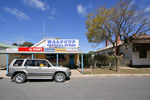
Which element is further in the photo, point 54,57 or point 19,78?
point 54,57

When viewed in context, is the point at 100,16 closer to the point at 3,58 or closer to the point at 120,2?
the point at 120,2

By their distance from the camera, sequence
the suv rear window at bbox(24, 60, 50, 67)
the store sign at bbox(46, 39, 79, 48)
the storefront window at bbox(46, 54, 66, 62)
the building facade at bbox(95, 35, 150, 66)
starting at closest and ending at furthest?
the suv rear window at bbox(24, 60, 50, 67), the building facade at bbox(95, 35, 150, 66), the store sign at bbox(46, 39, 79, 48), the storefront window at bbox(46, 54, 66, 62)

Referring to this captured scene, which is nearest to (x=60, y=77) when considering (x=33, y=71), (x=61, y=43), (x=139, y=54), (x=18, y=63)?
(x=33, y=71)

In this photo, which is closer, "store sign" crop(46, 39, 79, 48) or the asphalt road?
the asphalt road

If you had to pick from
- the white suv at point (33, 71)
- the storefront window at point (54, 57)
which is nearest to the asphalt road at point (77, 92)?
Answer: the white suv at point (33, 71)

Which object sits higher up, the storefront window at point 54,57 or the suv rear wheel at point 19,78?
the storefront window at point 54,57

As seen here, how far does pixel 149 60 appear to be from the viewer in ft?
55.4

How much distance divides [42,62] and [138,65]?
16.5 m

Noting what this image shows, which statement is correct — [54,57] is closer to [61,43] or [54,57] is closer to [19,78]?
[61,43]

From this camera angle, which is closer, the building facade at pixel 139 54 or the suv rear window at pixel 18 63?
the suv rear window at pixel 18 63

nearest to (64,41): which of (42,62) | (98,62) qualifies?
(98,62)

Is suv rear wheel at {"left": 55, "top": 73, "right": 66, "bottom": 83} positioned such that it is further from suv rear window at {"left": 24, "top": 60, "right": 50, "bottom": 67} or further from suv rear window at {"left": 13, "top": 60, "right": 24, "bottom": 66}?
suv rear window at {"left": 13, "top": 60, "right": 24, "bottom": 66}

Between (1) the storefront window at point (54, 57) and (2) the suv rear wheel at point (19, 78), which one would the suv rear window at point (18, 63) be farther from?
(1) the storefront window at point (54, 57)

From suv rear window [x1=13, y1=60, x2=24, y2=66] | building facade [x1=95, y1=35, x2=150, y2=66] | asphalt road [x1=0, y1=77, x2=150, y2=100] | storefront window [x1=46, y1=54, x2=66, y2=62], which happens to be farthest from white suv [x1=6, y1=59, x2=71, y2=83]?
building facade [x1=95, y1=35, x2=150, y2=66]
